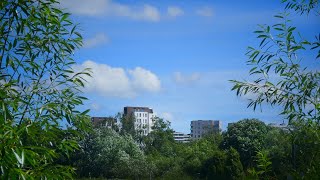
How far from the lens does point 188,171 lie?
76.3ft

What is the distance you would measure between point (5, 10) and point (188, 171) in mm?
21634

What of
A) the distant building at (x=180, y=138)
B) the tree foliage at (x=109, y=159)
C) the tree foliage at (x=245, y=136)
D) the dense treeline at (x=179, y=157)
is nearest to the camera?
the dense treeline at (x=179, y=157)

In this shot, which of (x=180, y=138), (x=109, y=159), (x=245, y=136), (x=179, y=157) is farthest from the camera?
(x=180, y=138)

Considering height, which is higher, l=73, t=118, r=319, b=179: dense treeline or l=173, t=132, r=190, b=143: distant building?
l=173, t=132, r=190, b=143: distant building

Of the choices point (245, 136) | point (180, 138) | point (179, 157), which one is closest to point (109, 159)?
point (179, 157)

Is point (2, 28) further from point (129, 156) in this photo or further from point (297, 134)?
point (129, 156)

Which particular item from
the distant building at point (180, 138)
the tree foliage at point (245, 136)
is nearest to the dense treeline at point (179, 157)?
the tree foliage at point (245, 136)

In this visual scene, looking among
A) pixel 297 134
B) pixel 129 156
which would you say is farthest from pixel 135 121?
pixel 297 134

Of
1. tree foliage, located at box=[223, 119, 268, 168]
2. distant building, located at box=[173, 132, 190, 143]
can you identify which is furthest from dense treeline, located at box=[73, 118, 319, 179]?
distant building, located at box=[173, 132, 190, 143]

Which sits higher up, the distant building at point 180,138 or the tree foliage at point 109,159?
the distant building at point 180,138

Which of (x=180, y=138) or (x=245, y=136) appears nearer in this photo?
(x=245, y=136)

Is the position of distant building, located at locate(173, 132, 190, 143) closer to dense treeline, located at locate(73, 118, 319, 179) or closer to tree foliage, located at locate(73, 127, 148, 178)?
dense treeline, located at locate(73, 118, 319, 179)

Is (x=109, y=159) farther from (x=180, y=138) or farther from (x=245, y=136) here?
(x=180, y=138)

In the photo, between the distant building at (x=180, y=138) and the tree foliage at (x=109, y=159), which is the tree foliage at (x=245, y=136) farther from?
the distant building at (x=180, y=138)
